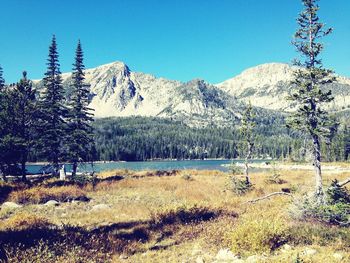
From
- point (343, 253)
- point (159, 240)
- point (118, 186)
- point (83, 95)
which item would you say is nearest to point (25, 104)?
point (83, 95)

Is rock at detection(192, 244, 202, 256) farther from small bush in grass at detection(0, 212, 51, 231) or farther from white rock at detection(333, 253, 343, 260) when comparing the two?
small bush in grass at detection(0, 212, 51, 231)

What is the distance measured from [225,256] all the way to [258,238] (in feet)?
3.91

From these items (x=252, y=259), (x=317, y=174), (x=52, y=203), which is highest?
(x=317, y=174)

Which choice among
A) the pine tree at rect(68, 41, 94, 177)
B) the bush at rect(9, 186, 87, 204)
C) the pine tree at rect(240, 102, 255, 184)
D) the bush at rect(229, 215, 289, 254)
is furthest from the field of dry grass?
the pine tree at rect(68, 41, 94, 177)

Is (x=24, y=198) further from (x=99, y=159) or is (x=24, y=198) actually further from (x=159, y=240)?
(x=99, y=159)

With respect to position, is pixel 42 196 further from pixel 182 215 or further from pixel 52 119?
pixel 52 119

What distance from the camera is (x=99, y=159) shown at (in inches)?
7308

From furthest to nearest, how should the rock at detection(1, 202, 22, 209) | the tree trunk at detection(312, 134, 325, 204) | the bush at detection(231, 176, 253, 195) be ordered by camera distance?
the bush at detection(231, 176, 253, 195) < the rock at detection(1, 202, 22, 209) < the tree trunk at detection(312, 134, 325, 204)

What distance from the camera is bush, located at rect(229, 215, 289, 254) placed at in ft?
31.2

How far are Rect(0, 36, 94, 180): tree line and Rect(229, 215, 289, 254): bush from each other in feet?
87.3

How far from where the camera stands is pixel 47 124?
37656mm

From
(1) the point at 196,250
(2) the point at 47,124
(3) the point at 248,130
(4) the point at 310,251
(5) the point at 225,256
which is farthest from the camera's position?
(2) the point at 47,124

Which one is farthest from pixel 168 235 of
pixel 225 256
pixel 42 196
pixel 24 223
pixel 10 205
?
pixel 42 196

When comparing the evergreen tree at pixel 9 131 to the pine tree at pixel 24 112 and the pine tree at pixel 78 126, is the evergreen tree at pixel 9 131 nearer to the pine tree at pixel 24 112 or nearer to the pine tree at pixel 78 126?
the pine tree at pixel 24 112
